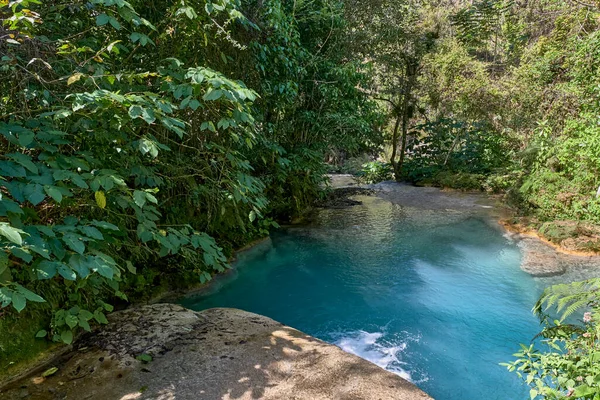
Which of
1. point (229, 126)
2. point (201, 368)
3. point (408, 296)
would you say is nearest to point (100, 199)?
point (201, 368)

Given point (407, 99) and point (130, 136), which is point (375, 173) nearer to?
point (407, 99)

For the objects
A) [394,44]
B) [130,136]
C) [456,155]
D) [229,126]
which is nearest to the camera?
[130,136]

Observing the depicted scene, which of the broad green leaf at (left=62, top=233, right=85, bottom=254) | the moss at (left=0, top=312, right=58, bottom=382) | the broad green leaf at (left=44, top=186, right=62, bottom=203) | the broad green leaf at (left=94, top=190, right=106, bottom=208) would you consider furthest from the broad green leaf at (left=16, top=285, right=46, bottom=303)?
the moss at (left=0, top=312, right=58, bottom=382)

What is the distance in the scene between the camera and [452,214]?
8797 millimetres

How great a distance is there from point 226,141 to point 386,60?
318 inches

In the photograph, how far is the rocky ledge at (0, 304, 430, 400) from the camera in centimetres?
242

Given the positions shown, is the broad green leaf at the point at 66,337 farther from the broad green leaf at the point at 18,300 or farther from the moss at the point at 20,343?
the broad green leaf at the point at 18,300

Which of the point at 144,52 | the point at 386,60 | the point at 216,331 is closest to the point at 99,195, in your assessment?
the point at 216,331

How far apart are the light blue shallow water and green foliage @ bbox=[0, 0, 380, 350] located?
934 mm

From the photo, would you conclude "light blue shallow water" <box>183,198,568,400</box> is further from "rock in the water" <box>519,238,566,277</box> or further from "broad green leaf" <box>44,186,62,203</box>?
"broad green leaf" <box>44,186,62,203</box>

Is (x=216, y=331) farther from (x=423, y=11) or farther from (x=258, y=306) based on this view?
(x=423, y=11)

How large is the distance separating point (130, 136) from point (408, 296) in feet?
12.9

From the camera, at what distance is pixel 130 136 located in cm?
310

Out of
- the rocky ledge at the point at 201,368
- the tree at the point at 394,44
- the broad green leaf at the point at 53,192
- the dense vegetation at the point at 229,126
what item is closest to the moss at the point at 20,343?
the dense vegetation at the point at 229,126
